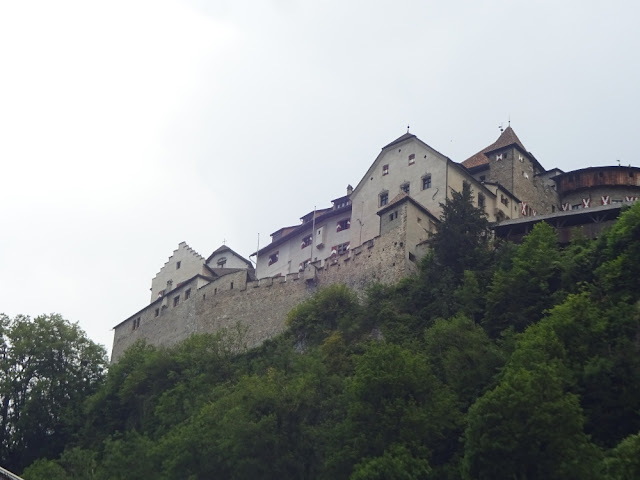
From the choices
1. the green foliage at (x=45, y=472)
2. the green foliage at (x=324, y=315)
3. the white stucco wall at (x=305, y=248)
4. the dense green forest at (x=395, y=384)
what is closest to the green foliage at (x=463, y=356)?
the dense green forest at (x=395, y=384)

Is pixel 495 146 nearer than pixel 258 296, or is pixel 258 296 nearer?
pixel 258 296

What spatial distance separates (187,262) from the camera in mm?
75812

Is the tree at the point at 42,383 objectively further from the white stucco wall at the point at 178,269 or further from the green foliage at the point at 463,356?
the green foliage at the point at 463,356

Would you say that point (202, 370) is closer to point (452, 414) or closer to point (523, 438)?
point (452, 414)

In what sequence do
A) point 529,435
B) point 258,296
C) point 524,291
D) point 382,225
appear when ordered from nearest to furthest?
point 529,435, point 524,291, point 382,225, point 258,296

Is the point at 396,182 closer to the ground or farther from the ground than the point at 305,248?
farther from the ground

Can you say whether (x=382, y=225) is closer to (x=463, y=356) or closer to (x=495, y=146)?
(x=495, y=146)

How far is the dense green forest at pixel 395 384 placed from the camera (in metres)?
38.0

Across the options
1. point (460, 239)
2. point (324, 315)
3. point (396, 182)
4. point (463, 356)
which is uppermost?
point (396, 182)

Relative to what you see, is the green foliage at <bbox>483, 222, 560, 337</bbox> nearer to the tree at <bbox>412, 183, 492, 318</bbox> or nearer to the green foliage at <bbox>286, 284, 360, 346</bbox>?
the tree at <bbox>412, 183, 492, 318</bbox>

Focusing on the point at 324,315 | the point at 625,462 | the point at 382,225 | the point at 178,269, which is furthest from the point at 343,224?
the point at 625,462

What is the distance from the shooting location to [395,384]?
41.9m

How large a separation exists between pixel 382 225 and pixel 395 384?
17.7 meters

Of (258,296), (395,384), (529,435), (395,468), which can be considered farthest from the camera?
(258,296)
